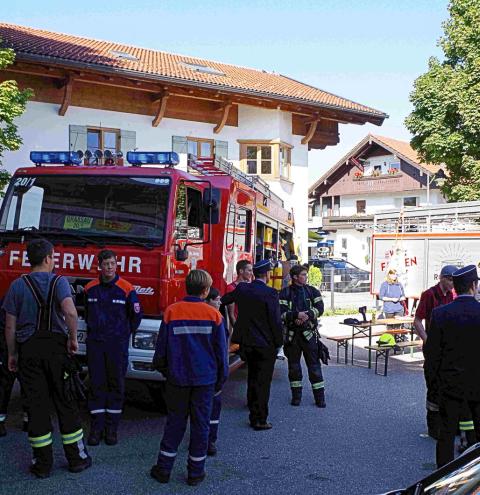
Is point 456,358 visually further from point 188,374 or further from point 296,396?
point 296,396

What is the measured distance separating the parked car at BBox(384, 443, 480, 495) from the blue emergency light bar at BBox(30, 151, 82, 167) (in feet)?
16.6

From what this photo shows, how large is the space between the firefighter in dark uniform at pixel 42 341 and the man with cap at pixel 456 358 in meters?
2.69

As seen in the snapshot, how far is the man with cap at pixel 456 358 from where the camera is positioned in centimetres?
430

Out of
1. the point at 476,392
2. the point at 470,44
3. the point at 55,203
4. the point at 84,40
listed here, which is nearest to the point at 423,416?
the point at 476,392

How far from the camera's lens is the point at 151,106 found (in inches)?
723

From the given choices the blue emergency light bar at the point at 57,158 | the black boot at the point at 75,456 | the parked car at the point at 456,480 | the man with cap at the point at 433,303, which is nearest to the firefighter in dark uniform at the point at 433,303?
the man with cap at the point at 433,303

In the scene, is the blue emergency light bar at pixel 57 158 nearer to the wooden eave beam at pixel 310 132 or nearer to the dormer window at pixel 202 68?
the dormer window at pixel 202 68

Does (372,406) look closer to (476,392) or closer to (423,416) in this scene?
(423,416)

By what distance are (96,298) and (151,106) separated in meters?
13.9

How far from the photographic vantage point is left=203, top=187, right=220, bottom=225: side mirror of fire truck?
6.11 m

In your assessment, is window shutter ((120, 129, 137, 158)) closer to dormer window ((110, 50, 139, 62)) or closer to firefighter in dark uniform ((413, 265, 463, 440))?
dormer window ((110, 50, 139, 62))

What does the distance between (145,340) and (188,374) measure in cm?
126

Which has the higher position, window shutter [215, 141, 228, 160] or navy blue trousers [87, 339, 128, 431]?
window shutter [215, 141, 228, 160]

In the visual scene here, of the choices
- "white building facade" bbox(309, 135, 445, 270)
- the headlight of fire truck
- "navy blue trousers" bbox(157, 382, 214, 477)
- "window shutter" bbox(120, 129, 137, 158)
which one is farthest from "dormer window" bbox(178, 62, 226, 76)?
"white building facade" bbox(309, 135, 445, 270)
